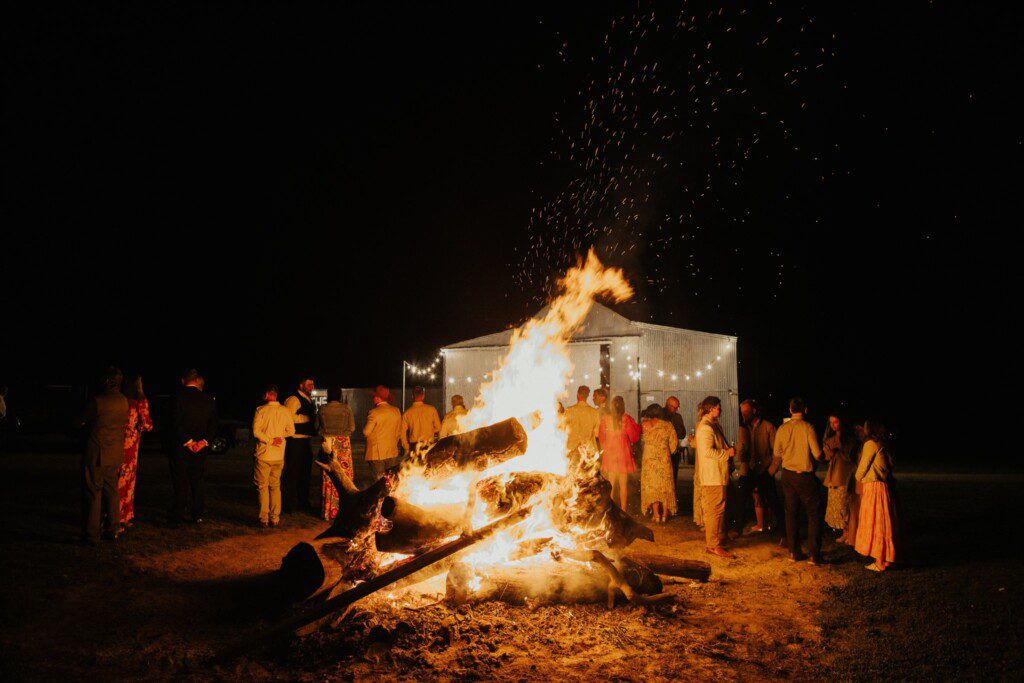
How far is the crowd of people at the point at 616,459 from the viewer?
7492 mm

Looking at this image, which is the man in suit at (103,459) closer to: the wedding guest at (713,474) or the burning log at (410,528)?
the burning log at (410,528)

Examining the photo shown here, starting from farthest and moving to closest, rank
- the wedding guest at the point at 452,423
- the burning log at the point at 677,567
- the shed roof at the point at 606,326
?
1. the shed roof at the point at 606,326
2. the wedding guest at the point at 452,423
3. the burning log at the point at 677,567

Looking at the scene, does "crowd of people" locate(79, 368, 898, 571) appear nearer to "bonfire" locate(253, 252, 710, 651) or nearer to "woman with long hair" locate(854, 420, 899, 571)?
"woman with long hair" locate(854, 420, 899, 571)

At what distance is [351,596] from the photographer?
4.90m

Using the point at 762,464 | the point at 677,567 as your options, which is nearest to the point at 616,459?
the point at 762,464

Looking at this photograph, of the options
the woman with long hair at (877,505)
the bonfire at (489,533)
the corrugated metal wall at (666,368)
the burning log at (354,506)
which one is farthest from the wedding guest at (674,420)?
the corrugated metal wall at (666,368)

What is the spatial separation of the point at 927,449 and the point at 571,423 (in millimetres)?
23550

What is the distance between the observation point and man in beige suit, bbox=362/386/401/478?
1020 centimetres

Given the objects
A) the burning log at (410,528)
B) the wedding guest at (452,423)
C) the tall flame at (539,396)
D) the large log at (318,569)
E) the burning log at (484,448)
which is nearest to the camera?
the large log at (318,569)

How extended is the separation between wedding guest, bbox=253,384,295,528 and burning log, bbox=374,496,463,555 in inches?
152

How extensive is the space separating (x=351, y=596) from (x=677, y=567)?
3.39 meters

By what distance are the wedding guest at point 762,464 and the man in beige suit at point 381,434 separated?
5.52 metres

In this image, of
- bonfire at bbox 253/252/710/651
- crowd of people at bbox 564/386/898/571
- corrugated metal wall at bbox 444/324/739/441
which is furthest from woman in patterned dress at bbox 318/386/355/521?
corrugated metal wall at bbox 444/324/739/441

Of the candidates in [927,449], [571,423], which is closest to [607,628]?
[571,423]
